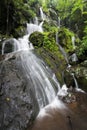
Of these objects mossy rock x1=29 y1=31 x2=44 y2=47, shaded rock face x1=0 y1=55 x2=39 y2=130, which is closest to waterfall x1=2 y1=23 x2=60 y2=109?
shaded rock face x1=0 y1=55 x2=39 y2=130

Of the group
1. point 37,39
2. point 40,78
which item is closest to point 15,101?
point 40,78

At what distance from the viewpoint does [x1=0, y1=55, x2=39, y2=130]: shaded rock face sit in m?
4.04

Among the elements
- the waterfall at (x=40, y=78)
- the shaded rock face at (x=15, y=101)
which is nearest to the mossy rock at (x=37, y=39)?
the waterfall at (x=40, y=78)

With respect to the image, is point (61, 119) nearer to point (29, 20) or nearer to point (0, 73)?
point (0, 73)

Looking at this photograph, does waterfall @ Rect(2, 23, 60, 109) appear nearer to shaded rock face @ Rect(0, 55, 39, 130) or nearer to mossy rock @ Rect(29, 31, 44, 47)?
shaded rock face @ Rect(0, 55, 39, 130)

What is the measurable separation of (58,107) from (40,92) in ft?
2.55

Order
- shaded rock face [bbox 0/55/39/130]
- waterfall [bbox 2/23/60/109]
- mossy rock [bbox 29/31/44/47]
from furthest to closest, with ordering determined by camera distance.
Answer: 1. mossy rock [bbox 29/31/44/47]
2. waterfall [bbox 2/23/60/109]
3. shaded rock face [bbox 0/55/39/130]

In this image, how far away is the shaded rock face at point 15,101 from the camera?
4035 millimetres

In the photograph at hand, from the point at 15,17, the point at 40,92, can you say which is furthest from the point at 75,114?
the point at 15,17

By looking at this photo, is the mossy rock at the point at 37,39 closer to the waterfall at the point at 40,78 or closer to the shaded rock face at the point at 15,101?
the waterfall at the point at 40,78

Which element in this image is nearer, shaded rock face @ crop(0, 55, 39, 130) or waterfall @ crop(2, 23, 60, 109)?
shaded rock face @ crop(0, 55, 39, 130)

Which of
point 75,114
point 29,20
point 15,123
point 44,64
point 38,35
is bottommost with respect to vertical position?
point 75,114

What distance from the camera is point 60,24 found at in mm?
20547

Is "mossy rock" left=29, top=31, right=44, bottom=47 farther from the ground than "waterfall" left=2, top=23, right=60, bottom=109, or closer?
farther from the ground
